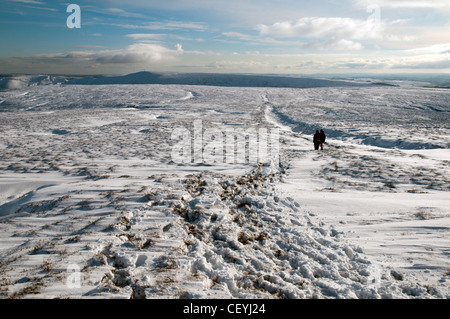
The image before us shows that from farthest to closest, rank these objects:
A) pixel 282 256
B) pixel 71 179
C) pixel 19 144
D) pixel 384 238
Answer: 1. pixel 19 144
2. pixel 71 179
3. pixel 384 238
4. pixel 282 256

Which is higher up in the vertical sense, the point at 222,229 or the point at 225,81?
the point at 225,81

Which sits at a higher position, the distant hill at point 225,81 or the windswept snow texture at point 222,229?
the distant hill at point 225,81

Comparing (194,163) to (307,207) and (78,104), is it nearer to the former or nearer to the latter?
(307,207)

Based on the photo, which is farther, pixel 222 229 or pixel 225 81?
pixel 225 81

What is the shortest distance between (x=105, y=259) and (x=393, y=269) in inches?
177

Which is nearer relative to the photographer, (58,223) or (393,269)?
(393,269)

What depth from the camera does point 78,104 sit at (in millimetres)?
43594

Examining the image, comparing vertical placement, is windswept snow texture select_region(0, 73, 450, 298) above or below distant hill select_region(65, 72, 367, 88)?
below

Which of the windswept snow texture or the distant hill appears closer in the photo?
the windswept snow texture

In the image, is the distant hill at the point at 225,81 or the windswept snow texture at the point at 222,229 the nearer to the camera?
the windswept snow texture at the point at 222,229
